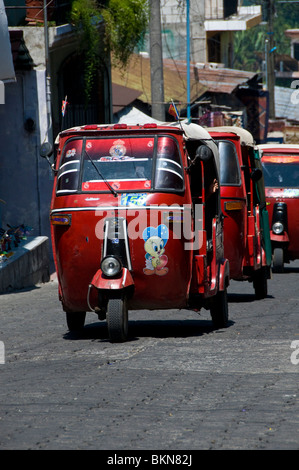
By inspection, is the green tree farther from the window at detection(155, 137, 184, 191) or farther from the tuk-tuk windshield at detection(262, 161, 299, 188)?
the window at detection(155, 137, 184, 191)

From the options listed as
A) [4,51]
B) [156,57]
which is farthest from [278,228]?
[4,51]

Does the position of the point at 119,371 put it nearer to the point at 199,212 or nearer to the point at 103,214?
the point at 103,214

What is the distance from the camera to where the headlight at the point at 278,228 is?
66.5 ft

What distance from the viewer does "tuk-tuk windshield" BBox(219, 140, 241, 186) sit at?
1470cm

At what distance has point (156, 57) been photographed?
22922mm

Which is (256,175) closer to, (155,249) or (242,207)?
(242,207)

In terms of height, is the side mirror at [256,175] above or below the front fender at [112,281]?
below

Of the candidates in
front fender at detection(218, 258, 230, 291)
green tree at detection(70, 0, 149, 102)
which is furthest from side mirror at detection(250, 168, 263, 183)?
green tree at detection(70, 0, 149, 102)

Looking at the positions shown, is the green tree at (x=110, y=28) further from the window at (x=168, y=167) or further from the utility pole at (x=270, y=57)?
the utility pole at (x=270, y=57)

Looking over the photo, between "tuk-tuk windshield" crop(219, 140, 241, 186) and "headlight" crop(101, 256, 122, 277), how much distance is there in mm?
5035

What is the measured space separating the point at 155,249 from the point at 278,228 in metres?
10.5

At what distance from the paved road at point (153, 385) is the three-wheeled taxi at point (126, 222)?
1.68ft

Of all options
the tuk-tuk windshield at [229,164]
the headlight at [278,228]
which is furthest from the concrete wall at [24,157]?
the tuk-tuk windshield at [229,164]

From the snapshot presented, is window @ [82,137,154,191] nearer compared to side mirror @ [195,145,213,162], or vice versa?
side mirror @ [195,145,213,162]
